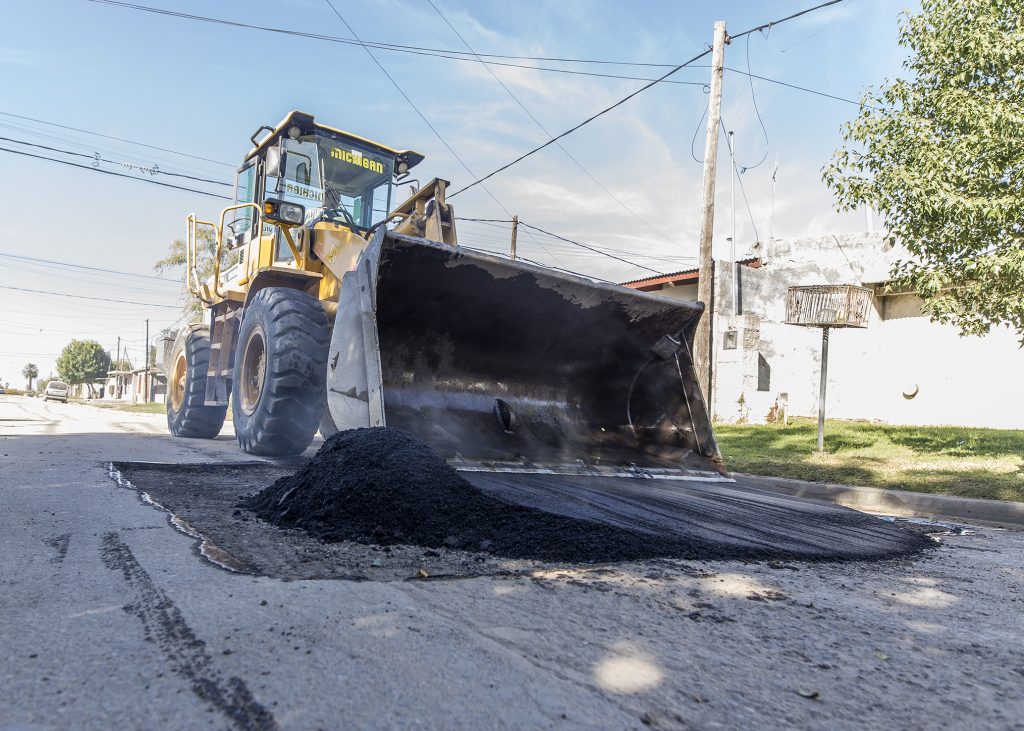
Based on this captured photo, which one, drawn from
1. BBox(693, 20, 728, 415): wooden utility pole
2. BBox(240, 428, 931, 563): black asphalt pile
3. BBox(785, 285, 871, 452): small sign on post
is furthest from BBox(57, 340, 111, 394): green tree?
BBox(240, 428, 931, 563): black asphalt pile

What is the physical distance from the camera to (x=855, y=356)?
1600cm

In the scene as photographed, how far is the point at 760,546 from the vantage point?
137 inches

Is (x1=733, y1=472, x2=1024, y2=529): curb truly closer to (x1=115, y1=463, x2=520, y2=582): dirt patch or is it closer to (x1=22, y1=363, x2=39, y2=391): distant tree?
(x1=115, y1=463, x2=520, y2=582): dirt patch

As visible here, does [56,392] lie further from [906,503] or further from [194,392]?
[906,503]

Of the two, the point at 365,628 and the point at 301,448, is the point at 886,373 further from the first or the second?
the point at 365,628

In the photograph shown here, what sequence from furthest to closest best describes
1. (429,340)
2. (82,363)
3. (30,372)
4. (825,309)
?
(30,372), (82,363), (825,309), (429,340)

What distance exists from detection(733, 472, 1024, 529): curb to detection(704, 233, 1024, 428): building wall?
338 inches

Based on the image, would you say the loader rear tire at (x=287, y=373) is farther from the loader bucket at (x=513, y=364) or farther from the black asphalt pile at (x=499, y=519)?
the black asphalt pile at (x=499, y=519)

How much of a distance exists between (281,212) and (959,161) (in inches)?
266

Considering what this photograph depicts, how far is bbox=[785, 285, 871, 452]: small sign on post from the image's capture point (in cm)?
920

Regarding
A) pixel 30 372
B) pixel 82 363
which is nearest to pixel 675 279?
pixel 82 363

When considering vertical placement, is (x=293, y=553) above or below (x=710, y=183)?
below

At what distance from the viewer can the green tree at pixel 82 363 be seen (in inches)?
3703

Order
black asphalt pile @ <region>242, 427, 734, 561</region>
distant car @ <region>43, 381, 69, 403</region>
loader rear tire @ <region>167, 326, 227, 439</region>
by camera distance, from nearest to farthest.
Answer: black asphalt pile @ <region>242, 427, 734, 561</region> < loader rear tire @ <region>167, 326, 227, 439</region> < distant car @ <region>43, 381, 69, 403</region>
